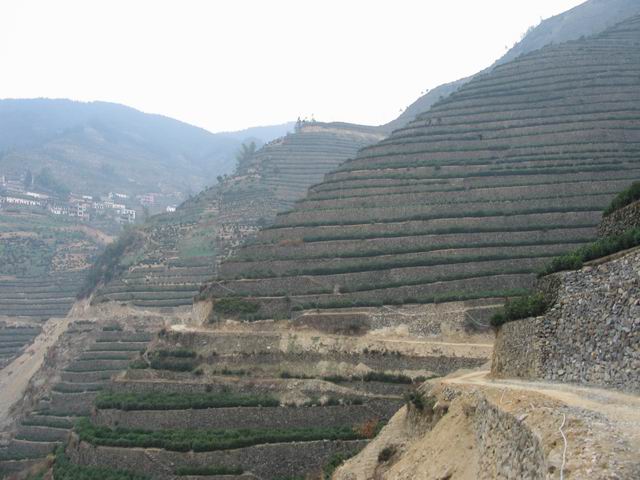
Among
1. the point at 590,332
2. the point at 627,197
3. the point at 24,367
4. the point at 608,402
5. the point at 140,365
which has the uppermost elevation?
the point at 627,197

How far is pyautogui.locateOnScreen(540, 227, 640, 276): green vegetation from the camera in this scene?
16703mm

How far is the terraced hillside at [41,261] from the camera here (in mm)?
86500

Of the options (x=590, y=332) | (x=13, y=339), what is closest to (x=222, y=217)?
(x=13, y=339)

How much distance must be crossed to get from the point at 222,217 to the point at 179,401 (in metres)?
52.4

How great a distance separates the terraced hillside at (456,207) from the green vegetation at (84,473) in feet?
37.5

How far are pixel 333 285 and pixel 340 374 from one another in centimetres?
883

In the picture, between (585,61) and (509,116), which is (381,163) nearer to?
(509,116)

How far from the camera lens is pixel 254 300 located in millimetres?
44719

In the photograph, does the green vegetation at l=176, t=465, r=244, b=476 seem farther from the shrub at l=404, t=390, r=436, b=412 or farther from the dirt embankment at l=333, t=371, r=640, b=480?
the dirt embankment at l=333, t=371, r=640, b=480

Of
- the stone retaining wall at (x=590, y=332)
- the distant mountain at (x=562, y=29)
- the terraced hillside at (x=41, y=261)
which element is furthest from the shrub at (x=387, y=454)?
the distant mountain at (x=562, y=29)

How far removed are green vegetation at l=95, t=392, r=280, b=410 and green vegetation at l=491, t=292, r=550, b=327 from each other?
16.3 metres

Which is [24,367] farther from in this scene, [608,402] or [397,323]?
[608,402]

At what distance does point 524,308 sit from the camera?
794 inches

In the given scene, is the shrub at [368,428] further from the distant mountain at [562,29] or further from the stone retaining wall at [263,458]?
the distant mountain at [562,29]
